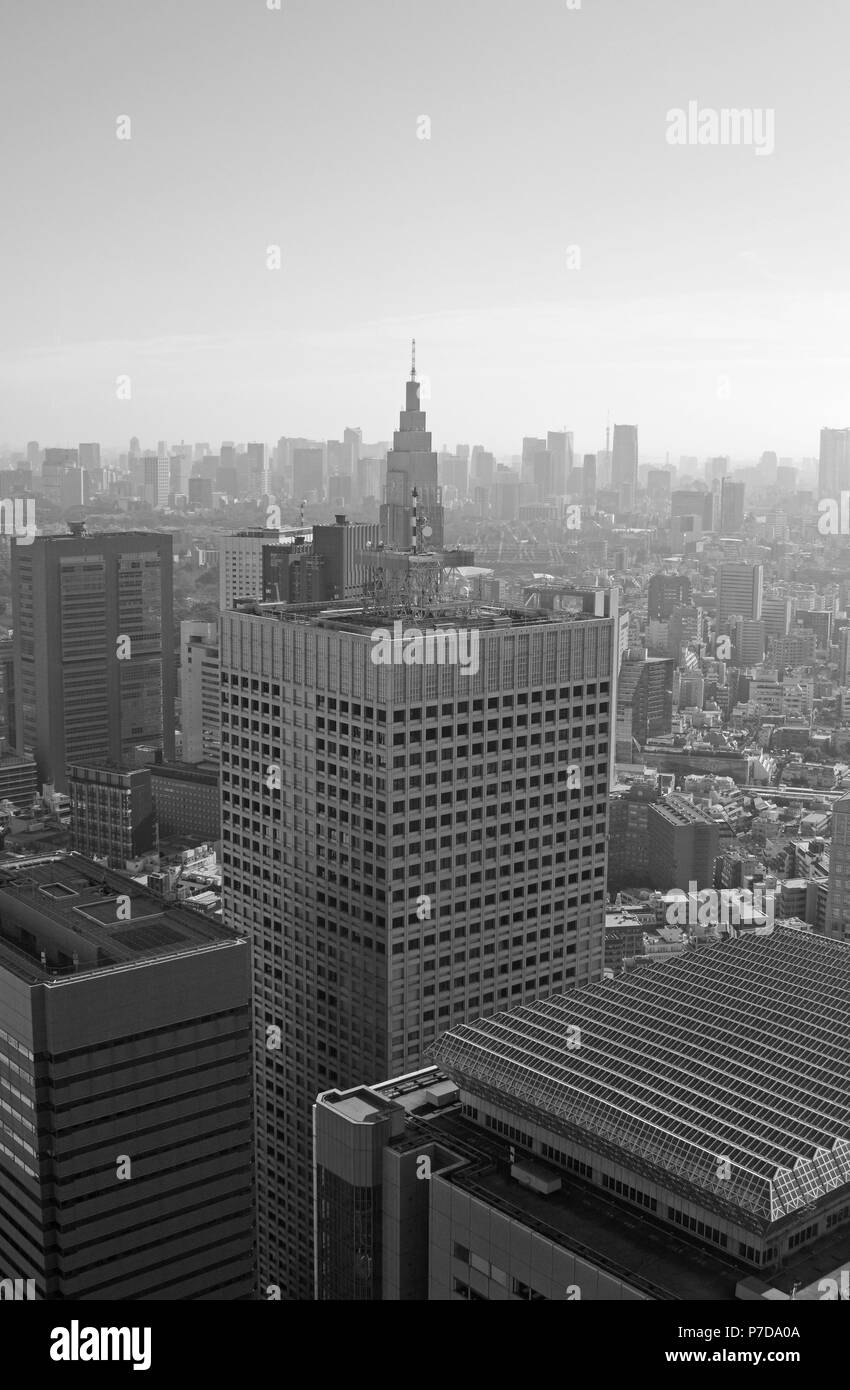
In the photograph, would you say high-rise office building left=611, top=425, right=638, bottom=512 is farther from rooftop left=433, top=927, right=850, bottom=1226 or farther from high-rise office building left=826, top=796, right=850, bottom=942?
rooftop left=433, top=927, right=850, bottom=1226

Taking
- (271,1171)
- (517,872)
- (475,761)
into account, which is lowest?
(271,1171)

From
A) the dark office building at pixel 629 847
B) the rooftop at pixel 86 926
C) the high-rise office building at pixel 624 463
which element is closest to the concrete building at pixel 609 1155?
the rooftop at pixel 86 926

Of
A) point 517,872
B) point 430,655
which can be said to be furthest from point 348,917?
point 430,655

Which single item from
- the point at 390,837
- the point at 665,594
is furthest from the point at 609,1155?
the point at 665,594

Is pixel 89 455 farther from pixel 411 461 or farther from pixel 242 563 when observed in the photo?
pixel 411 461

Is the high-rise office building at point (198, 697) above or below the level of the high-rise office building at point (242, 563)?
below

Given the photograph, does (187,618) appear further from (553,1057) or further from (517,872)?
(553,1057)

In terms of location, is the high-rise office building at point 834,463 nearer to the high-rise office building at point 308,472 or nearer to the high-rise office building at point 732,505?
the high-rise office building at point 732,505
